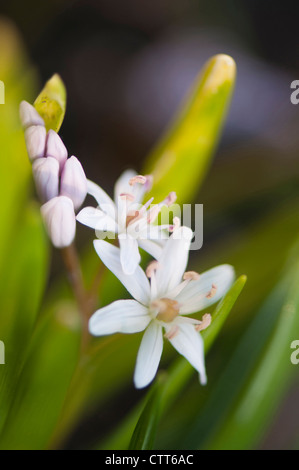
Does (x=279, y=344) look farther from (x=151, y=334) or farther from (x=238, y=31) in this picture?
(x=238, y=31)

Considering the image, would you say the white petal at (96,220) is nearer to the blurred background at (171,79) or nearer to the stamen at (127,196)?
the stamen at (127,196)

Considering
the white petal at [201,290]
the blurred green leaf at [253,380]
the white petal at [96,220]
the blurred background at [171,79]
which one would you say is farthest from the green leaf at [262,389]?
the blurred background at [171,79]

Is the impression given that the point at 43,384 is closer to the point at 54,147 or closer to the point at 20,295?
the point at 20,295

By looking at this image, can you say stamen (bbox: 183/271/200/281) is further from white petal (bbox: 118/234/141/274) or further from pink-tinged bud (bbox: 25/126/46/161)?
pink-tinged bud (bbox: 25/126/46/161)

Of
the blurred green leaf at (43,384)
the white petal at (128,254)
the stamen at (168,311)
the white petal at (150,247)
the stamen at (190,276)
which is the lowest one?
the blurred green leaf at (43,384)

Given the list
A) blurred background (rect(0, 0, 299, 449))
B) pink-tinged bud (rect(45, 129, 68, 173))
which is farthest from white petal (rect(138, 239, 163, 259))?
blurred background (rect(0, 0, 299, 449))
